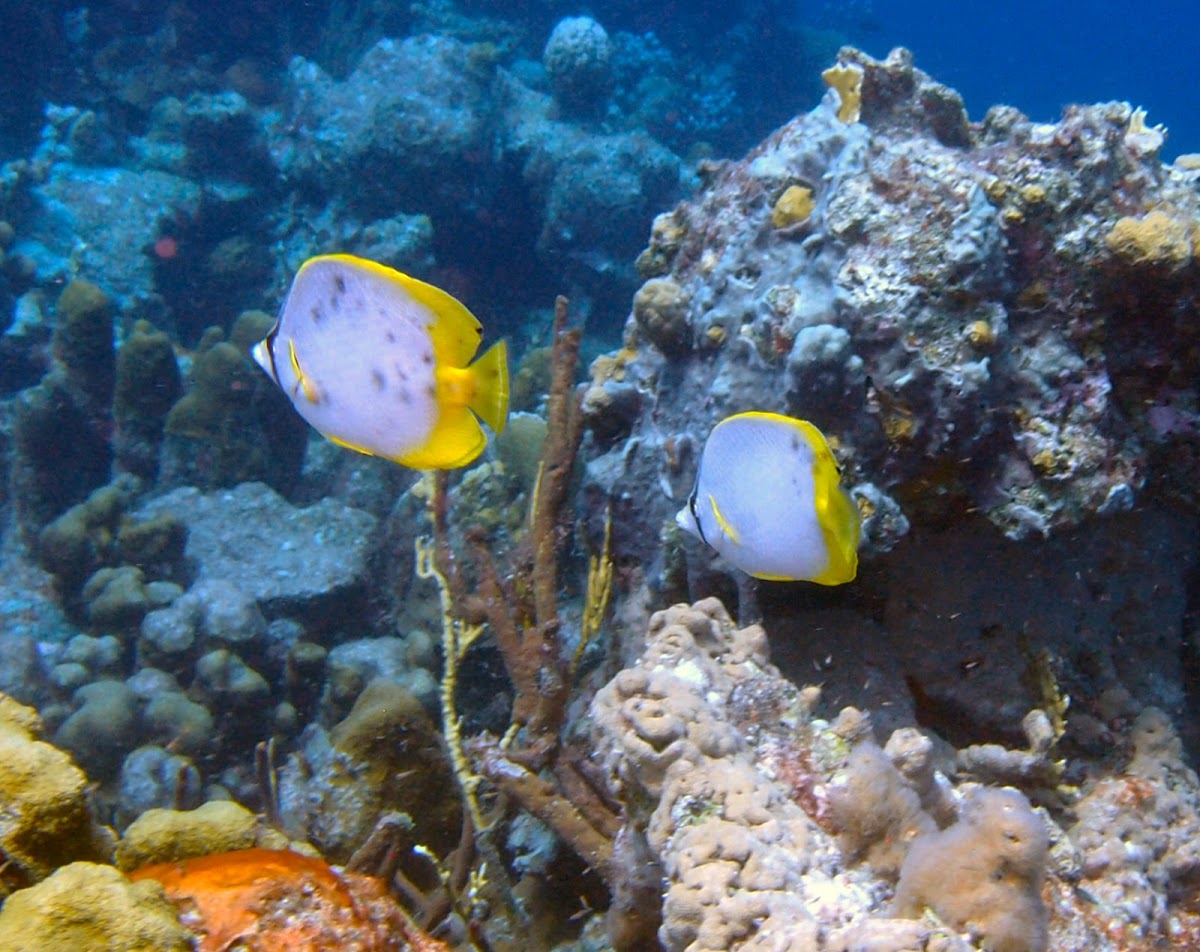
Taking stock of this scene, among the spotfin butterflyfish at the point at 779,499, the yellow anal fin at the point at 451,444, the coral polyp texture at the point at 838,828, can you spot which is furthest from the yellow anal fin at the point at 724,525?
the yellow anal fin at the point at 451,444

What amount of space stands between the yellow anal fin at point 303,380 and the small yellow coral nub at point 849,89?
10.9 ft

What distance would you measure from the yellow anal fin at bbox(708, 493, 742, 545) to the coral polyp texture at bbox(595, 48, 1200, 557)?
0.85 meters

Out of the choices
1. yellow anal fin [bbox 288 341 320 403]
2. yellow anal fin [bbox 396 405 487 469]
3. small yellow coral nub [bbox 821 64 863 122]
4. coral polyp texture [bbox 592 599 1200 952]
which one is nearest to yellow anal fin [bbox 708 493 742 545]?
coral polyp texture [bbox 592 599 1200 952]

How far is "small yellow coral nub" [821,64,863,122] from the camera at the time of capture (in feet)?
12.9

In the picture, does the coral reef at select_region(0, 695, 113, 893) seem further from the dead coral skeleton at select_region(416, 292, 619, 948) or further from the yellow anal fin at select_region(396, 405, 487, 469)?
the dead coral skeleton at select_region(416, 292, 619, 948)

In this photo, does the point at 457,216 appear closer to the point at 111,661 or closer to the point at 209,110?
the point at 209,110

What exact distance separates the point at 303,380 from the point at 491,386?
38 centimetres

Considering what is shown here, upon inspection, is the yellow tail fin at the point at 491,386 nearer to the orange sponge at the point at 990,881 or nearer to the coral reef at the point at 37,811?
the coral reef at the point at 37,811

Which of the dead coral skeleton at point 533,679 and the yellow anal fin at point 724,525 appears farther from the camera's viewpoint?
the dead coral skeleton at point 533,679

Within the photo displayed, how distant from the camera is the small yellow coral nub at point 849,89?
3939 millimetres

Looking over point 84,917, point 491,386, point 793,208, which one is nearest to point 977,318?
point 793,208

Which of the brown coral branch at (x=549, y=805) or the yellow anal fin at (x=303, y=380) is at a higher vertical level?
the yellow anal fin at (x=303, y=380)

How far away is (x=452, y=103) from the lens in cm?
1141

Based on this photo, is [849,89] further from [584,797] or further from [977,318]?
[584,797]
